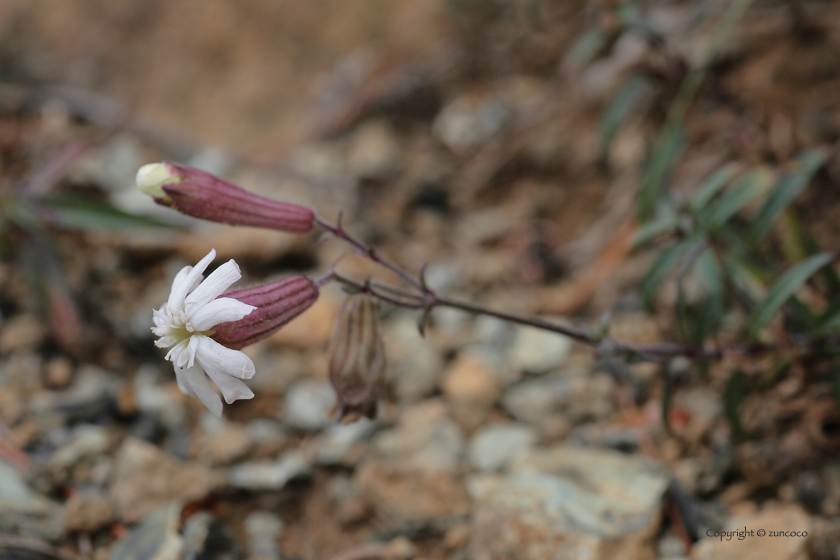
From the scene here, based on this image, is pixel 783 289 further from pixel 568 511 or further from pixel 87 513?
pixel 87 513

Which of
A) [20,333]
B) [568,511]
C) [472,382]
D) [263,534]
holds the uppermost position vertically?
[20,333]

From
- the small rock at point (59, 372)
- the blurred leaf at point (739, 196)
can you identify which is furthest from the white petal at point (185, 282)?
the blurred leaf at point (739, 196)

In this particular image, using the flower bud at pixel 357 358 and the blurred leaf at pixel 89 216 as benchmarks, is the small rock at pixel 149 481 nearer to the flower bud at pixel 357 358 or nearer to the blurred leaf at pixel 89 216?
the flower bud at pixel 357 358

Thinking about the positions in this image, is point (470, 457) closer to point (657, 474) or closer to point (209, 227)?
point (657, 474)

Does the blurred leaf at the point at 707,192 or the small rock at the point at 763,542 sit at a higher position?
the blurred leaf at the point at 707,192

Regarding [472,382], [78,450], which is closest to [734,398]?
[472,382]

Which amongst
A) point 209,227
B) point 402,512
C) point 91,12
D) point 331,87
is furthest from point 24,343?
point 91,12

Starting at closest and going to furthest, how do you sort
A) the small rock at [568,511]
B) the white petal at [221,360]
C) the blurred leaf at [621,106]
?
the white petal at [221,360]
the small rock at [568,511]
the blurred leaf at [621,106]
